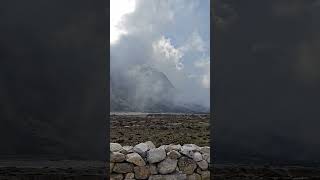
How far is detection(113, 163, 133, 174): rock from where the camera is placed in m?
6.18

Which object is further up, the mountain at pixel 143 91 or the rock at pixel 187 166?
the mountain at pixel 143 91

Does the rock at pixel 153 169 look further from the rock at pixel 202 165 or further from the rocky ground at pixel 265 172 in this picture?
the rocky ground at pixel 265 172

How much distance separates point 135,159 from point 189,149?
818 mm

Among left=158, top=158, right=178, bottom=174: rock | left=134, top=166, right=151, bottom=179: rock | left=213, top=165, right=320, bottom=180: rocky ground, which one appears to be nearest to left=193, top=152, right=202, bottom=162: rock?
left=158, top=158, right=178, bottom=174: rock

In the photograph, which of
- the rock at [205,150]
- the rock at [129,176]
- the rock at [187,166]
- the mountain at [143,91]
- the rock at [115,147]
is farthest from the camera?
the mountain at [143,91]

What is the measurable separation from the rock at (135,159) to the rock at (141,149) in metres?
0.07

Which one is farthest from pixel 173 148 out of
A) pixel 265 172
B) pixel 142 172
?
pixel 265 172

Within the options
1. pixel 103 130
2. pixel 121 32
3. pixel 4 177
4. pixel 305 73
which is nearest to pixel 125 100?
pixel 121 32

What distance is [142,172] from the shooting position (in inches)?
244

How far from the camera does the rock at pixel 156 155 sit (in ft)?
20.5

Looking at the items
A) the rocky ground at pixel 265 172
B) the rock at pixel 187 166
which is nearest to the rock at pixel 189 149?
the rock at pixel 187 166

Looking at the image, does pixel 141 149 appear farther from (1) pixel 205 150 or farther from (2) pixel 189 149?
(1) pixel 205 150

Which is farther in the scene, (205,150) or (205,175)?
(205,150)

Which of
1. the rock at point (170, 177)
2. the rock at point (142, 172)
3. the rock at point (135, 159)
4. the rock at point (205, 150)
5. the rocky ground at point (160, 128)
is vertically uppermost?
the rocky ground at point (160, 128)
